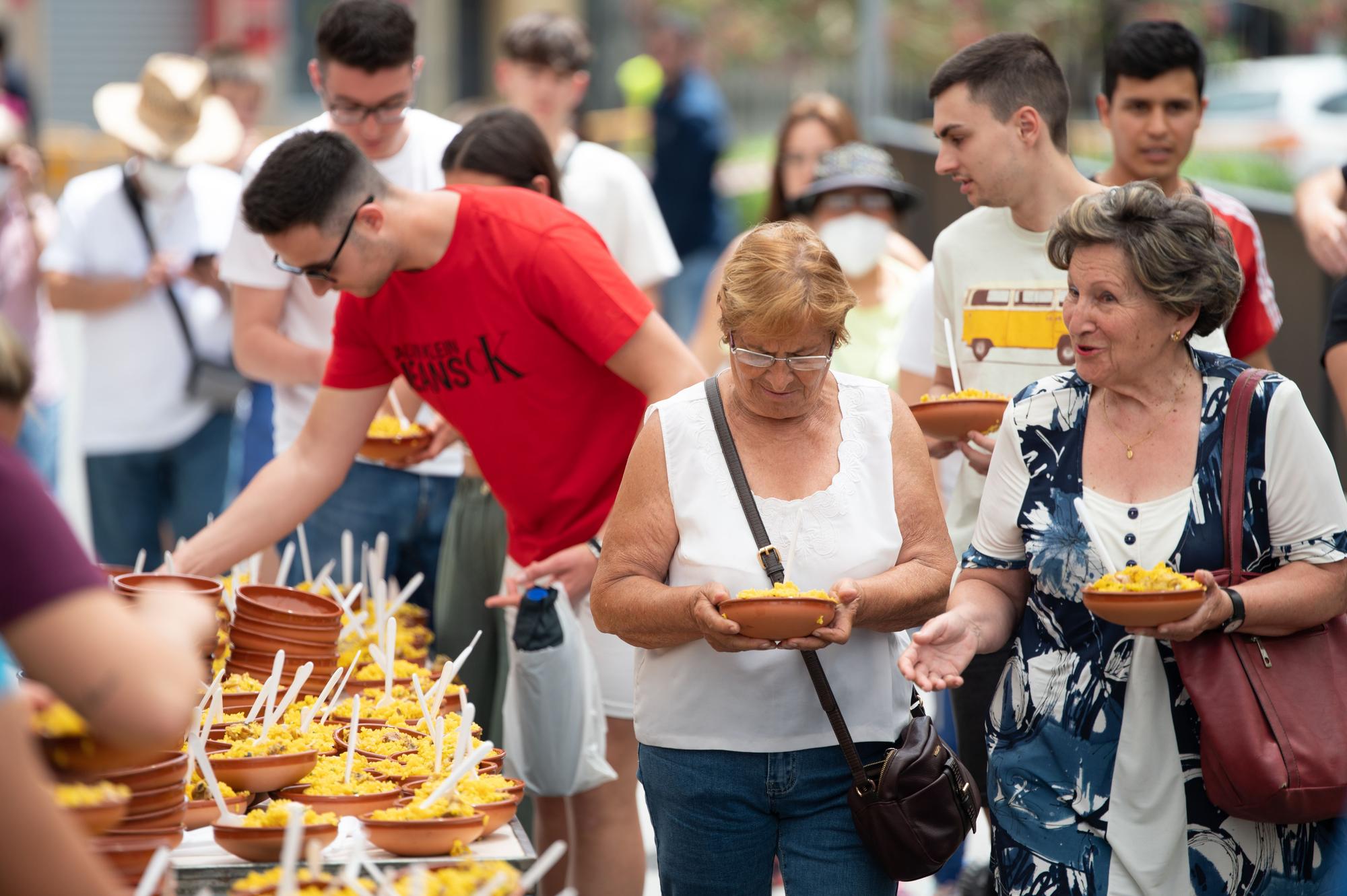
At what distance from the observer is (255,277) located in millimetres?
4703

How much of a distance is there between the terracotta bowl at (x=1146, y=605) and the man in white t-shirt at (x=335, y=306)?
2.51 metres

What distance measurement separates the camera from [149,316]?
6.29m

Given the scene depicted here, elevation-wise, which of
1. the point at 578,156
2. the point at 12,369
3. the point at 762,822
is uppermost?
the point at 578,156

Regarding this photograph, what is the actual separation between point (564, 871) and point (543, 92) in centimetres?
306

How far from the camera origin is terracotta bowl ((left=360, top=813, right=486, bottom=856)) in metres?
2.58

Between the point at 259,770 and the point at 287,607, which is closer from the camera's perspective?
the point at 259,770

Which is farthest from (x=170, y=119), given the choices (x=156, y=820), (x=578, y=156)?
(x=156, y=820)

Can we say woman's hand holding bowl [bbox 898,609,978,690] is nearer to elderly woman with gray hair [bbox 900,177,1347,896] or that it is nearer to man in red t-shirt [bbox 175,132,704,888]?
elderly woman with gray hair [bbox 900,177,1347,896]

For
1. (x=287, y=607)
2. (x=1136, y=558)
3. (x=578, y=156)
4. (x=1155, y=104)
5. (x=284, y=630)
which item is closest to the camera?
(x=1136, y=558)

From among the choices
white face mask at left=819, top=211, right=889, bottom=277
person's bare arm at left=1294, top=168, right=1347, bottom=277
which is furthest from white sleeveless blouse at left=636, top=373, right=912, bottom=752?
white face mask at left=819, top=211, right=889, bottom=277

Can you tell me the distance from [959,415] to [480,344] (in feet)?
3.57

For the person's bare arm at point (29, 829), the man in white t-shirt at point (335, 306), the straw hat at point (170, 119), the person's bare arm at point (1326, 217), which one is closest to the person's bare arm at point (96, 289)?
the straw hat at point (170, 119)

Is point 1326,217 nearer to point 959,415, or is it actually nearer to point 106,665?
point 959,415

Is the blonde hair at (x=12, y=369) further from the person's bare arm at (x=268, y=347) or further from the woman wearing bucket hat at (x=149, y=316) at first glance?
the woman wearing bucket hat at (x=149, y=316)
